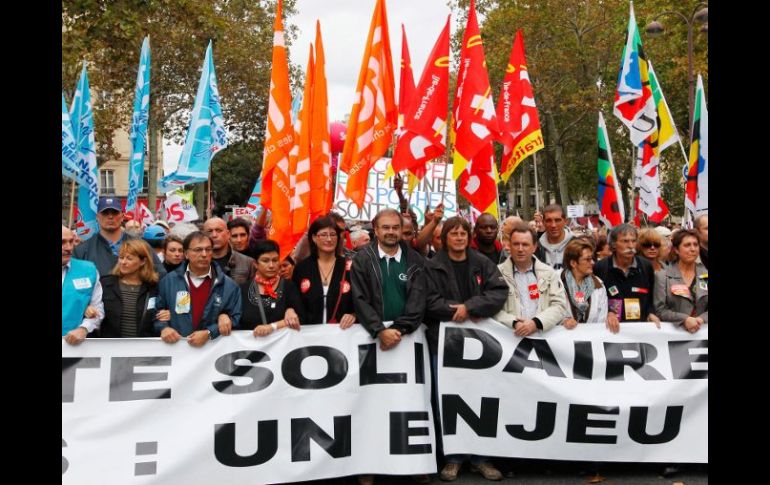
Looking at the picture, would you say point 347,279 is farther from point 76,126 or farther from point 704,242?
point 76,126

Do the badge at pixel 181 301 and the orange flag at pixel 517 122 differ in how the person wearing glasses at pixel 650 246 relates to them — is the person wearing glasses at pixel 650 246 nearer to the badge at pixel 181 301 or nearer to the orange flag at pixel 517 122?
the orange flag at pixel 517 122

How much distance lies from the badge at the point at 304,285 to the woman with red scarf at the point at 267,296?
106mm

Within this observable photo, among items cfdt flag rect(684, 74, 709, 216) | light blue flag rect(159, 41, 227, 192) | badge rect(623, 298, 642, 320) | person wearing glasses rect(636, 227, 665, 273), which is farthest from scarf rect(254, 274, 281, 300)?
cfdt flag rect(684, 74, 709, 216)

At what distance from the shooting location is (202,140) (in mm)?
9547

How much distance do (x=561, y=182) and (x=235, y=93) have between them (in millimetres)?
15581

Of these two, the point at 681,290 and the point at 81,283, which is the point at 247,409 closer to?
the point at 81,283

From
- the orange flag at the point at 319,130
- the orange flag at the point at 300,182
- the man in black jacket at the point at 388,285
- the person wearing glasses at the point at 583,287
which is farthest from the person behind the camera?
the orange flag at the point at 319,130

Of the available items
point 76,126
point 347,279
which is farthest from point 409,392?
point 76,126

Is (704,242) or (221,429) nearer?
(221,429)

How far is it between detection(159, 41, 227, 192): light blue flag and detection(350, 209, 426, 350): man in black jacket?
4076mm

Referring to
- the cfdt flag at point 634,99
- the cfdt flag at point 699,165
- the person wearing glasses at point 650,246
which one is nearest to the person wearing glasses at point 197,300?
the person wearing glasses at point 650,246

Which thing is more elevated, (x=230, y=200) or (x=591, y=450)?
(x=230, y=200)

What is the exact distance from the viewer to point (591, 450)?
18.1 feet

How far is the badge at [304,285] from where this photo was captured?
18.8 ft
